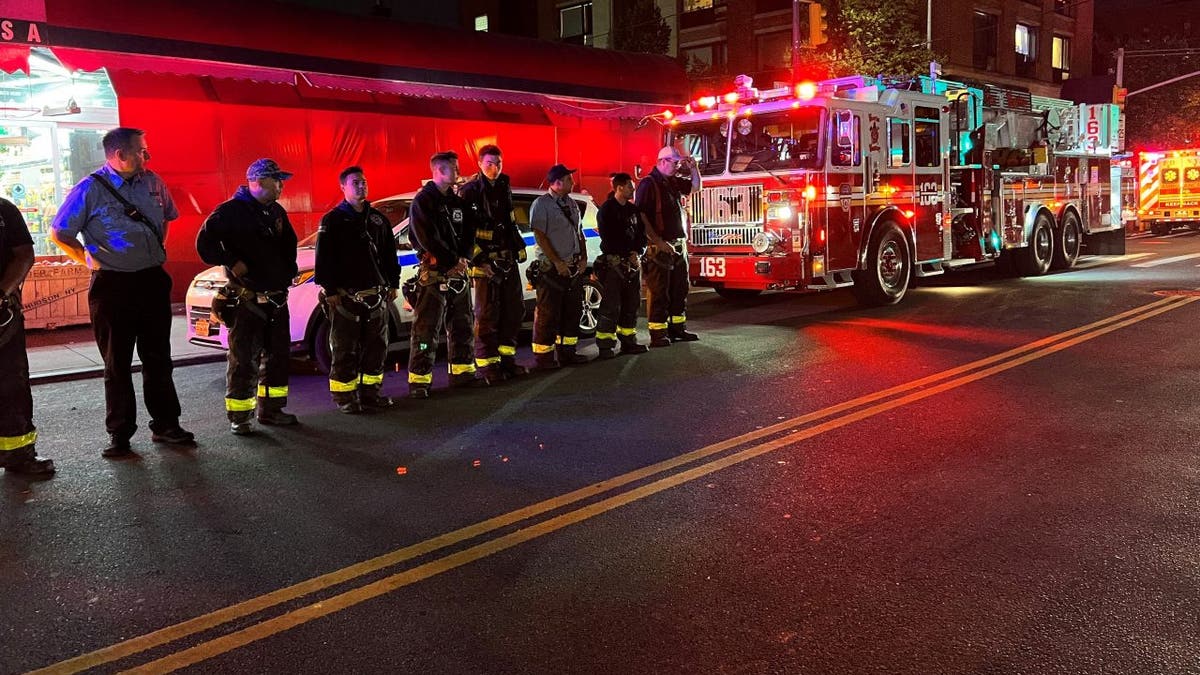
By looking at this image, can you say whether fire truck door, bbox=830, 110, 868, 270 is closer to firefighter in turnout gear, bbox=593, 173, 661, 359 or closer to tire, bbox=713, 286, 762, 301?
tire, bbox=713, 286, 762, 301

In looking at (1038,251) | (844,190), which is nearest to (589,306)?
(844,190)

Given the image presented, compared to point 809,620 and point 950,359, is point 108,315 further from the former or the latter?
point 950,359

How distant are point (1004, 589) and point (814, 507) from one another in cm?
112

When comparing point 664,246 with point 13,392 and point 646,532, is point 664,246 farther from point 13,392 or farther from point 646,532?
point 13,392

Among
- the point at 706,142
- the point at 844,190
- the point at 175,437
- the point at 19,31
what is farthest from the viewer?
the point at 706,142

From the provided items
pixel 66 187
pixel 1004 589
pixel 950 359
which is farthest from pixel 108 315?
pixel 66 187

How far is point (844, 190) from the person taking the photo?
1149cm

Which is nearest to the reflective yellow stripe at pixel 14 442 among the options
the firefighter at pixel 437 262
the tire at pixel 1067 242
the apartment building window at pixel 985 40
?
the firefighter at pixel 437 262

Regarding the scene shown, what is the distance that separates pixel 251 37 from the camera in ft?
44.5

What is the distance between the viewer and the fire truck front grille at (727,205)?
37.9 ft

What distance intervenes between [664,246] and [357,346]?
143 inches

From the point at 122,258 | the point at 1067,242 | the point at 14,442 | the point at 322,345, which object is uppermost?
the point at 122,258

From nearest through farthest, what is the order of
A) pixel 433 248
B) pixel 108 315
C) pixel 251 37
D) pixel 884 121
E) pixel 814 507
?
pixel 814 507 < pixel 108 315 < pixel 433 248 < pixel 884 121 < pixel 251 37

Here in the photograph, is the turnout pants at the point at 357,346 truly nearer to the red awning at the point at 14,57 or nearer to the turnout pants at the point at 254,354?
the turnout pants at the point at 254,354
